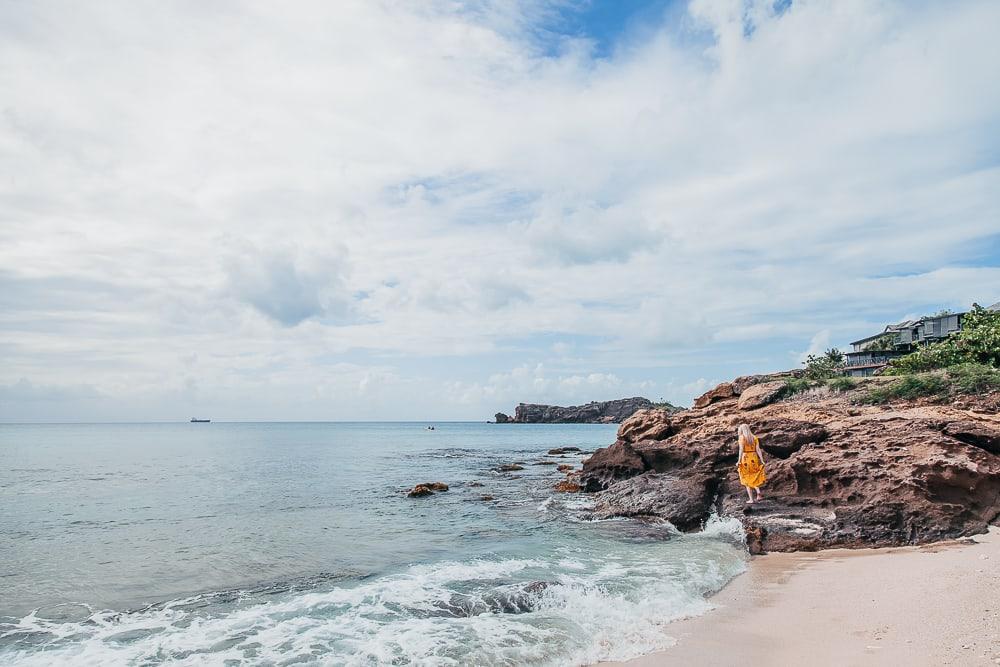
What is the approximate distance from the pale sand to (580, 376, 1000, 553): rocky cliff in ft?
4.06

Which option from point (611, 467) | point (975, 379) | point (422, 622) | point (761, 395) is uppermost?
point (975, 379)

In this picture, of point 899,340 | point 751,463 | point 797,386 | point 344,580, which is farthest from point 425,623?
point 899,340

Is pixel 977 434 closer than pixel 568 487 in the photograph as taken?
Yes

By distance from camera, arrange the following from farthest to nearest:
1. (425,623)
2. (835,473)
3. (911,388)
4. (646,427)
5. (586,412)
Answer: (586,412) < (646,427) < (911,388) < (835,473) < (425,623)

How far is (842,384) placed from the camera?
70.4ft

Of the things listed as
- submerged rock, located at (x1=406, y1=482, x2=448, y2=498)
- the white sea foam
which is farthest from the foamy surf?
submerged rock, located at (x1=406, y1=482, x2=448, y2=498)

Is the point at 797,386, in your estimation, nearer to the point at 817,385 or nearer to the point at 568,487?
the point at 817,385

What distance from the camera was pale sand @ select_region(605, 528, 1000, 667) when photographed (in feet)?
23.9

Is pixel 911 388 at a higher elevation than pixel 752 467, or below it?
higher

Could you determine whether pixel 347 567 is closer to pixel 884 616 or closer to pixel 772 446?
pixel 884 616

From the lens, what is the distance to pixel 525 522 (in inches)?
790

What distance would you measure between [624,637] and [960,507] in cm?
979

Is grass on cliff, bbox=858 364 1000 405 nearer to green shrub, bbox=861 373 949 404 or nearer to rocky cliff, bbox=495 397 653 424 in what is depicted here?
green shrub, bbox=861 373 949 404

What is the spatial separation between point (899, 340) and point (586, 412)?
14060 cm
